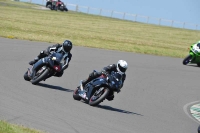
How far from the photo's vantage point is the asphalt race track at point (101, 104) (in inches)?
439

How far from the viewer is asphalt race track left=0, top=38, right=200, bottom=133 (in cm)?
1115

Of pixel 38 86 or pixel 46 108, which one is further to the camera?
pixel 38 86

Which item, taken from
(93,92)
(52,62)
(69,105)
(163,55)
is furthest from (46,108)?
(163,55)

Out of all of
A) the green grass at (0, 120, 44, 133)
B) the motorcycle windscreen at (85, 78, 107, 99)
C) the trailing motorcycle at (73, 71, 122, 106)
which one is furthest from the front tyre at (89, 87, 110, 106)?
the green grass at (0, 120, 44, 133)

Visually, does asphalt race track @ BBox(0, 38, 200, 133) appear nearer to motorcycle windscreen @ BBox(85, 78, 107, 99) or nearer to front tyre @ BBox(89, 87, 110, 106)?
front tyre @ BBox(89, 87, 110, 106)

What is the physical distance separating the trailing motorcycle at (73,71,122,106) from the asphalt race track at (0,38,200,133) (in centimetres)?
24

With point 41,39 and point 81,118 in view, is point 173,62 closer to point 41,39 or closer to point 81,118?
point 41,39

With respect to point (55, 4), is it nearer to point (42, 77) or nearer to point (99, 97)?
point (42, 77)

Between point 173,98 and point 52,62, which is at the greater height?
point 52,62

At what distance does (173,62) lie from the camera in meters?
29.7

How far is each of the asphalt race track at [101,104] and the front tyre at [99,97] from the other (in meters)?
0.16

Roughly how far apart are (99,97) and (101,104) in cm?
130

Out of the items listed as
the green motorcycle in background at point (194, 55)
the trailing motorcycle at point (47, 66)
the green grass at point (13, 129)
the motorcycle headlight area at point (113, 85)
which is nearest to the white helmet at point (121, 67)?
the motorcycle headlight area at point (113, 85)

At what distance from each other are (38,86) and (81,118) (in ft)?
13.8
